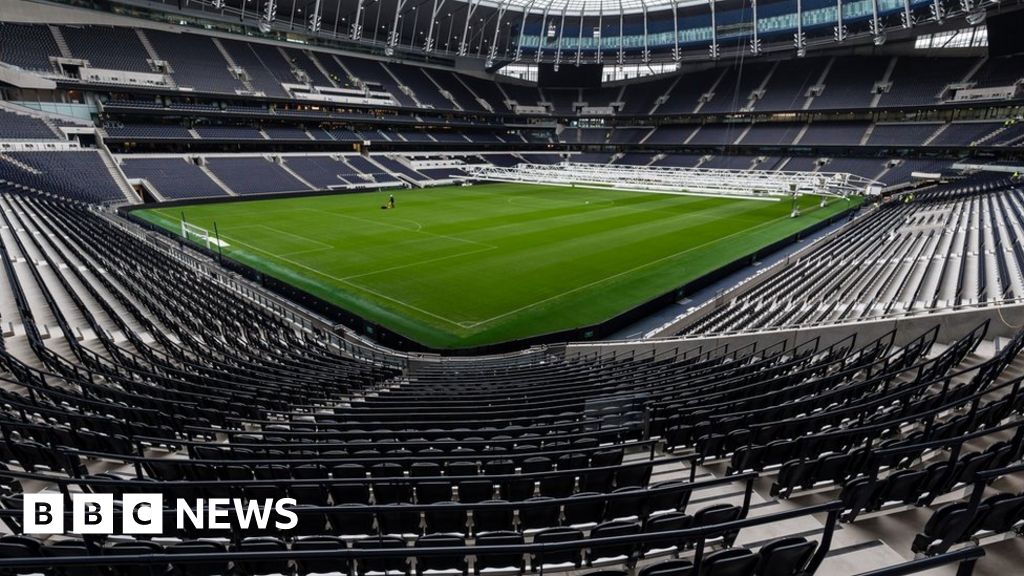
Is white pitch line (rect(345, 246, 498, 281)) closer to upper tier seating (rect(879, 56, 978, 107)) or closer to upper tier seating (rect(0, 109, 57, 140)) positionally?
upper tier seating (rect(0, 109, 57, 140))

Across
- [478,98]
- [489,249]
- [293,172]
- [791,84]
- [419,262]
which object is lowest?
[419,262]

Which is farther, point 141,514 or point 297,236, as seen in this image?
point 297,236

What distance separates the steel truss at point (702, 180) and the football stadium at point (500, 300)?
1.95 ft

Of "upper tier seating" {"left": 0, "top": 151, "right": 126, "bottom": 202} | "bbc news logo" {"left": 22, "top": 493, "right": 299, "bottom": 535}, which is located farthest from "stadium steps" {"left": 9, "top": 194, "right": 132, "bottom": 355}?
"upper tier seating" {"left": 0, "top": 151, "right": 126, "bottom": 202}

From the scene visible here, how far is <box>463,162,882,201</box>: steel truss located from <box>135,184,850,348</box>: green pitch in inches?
142

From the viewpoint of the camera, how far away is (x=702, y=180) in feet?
187

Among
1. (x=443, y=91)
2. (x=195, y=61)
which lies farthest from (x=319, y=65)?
(x=443, y=91)

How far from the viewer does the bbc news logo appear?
4238mm

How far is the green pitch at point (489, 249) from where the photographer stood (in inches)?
869

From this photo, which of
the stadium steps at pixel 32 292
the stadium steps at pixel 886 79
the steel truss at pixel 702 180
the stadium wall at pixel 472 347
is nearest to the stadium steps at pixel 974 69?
the stadium steps at pixel 886 79

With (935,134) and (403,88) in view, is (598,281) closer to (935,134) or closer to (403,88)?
(935,134)

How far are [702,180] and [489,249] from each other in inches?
1385

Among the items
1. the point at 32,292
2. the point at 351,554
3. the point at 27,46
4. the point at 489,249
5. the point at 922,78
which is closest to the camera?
the point at 351,554

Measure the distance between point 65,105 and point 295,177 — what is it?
74.8 feet
